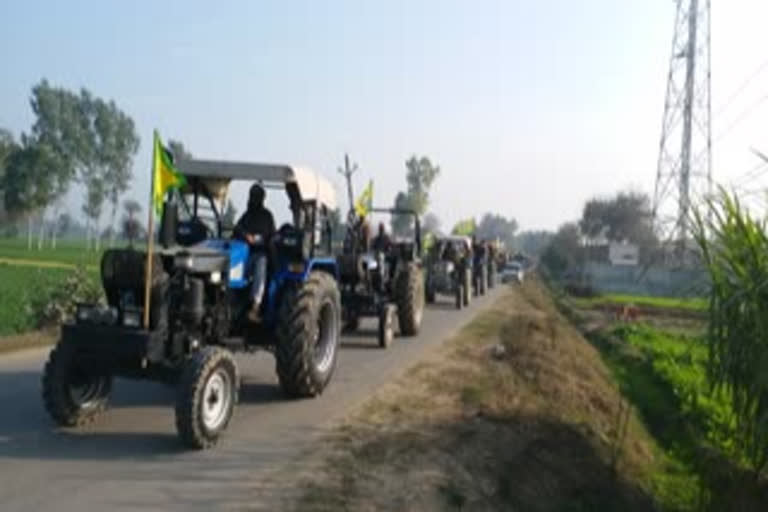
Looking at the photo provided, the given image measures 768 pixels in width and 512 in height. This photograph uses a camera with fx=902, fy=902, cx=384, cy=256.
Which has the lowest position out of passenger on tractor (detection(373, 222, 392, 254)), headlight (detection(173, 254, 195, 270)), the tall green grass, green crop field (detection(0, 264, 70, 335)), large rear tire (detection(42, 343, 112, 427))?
the tall green grass

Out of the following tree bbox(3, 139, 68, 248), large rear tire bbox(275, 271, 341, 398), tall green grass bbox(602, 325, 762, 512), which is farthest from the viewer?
tree bbox(3, 139, 68, 248)

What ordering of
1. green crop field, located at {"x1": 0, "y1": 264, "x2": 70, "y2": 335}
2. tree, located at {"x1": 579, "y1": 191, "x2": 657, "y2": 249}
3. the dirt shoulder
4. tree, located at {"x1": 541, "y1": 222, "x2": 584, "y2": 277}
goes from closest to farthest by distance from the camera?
the dirt shoulder, green crop field, located at {"x1": 0, "y1": 264, "x2": 70, "y2": 335}, tree, located at {"x1": 541, "y1": 222, "x2": 584, "y2": 277}, tree, located at {"x1": 579, "y1": 191, "x2": 657, "y2": 249}

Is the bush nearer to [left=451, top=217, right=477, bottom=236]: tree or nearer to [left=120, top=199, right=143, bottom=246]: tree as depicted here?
[left=120, top=199, right=143, bottom=246]: tree

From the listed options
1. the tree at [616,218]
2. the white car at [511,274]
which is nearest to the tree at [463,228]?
the white car at [511,274]

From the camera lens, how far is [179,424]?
24.4ft

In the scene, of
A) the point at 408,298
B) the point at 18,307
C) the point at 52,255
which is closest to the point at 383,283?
the point at 408,298

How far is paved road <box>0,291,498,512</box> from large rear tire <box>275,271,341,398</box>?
0.25 meters

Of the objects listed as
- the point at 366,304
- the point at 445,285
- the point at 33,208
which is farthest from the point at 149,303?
the point at 33,208

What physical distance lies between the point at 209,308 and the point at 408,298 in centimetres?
864

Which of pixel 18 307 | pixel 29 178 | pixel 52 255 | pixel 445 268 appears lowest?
pixel 18 307

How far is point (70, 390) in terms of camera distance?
26.4ft

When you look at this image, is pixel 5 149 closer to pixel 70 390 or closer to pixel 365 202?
pixel 365 202

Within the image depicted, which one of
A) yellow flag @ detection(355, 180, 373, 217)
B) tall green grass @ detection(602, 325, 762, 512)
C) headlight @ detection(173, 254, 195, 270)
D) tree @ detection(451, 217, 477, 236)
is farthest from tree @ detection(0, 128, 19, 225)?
headlight @ detection(173, 254, 195, 270)

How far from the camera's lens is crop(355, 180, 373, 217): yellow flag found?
55.8 feet
